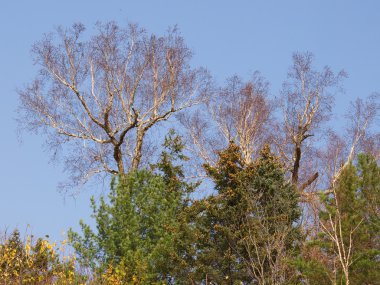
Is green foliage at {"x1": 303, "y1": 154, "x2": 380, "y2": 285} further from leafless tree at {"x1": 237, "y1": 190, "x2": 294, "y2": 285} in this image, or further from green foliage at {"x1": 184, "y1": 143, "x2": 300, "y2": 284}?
green foliage at {"x1": 184, "y1": 143, "x2": 300, "y2": 284}

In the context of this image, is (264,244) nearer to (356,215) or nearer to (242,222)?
(242,222)

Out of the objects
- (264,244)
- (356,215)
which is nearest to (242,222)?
(264,244)

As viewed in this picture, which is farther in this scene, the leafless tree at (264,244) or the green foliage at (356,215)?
the leafless tree at (264,244)

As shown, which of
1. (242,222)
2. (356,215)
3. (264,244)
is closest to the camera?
(356,215)

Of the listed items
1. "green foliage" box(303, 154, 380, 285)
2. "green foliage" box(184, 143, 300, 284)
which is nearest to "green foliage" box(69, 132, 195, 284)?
"green foliage" box(184, 143, 300, 284)

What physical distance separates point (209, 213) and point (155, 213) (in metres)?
1.96

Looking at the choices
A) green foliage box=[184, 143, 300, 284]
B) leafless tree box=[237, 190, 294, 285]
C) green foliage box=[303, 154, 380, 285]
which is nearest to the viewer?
green foliage box=[303, 154, 380, 285]

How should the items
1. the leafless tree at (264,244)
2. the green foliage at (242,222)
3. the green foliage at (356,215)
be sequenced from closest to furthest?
the green foliage at (356,215), the leafless tree at (264,244), the green foliage at (242,222)

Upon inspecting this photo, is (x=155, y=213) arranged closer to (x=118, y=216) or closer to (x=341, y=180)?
A: (x=118, y=216)

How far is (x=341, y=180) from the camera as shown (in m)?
17.6

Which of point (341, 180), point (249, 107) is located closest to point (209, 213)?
point (341, 180)

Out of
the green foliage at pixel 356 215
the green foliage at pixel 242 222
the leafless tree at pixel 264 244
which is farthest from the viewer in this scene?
the green foliage at pixel 242 222

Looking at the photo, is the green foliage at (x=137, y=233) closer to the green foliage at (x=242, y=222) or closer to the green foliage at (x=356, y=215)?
the green foliage at (x=242, y=222)

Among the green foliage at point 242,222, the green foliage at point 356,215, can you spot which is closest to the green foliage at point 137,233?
the green foliage at point 242,222
